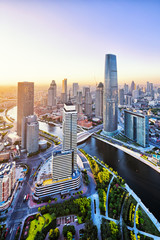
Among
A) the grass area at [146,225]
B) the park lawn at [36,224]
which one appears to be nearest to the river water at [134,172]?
the grass area at [146,225]

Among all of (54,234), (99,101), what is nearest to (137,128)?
(99,101)

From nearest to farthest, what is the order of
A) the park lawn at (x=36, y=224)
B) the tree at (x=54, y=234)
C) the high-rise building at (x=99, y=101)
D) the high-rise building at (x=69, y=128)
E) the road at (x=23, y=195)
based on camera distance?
the tree at (x=54, y=234)
the park lawn at (x=36, y=224)
the road at (x=23, y=195)
the high-rise building at (x=69, y=128)
the high-rise building at (x=99, y=101)

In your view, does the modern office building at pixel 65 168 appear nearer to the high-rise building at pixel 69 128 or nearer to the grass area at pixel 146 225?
the high-rise building at pixel 69 128

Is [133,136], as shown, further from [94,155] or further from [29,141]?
[29,141]

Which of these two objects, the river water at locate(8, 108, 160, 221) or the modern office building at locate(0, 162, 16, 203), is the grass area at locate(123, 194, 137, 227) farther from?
the modern office building at locate(0, 162, 16, 203)

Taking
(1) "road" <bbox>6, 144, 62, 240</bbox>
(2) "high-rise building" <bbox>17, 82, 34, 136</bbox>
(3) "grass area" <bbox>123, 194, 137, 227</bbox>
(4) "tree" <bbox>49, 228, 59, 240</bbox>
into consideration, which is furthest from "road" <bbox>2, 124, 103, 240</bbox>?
(2) "high-rise building" <bbox>17, 82, 34, 136</bbox>

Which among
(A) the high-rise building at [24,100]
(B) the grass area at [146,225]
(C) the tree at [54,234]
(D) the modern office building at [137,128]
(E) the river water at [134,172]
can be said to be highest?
(A) the high-rise building at [24,100]

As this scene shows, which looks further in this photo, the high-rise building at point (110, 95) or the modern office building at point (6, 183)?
the high-rise building at point (110, 95)
